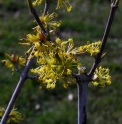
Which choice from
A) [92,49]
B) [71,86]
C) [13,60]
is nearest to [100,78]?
[92,49]

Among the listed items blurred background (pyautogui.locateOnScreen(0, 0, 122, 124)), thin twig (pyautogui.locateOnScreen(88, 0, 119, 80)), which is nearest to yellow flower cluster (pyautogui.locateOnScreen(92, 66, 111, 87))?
thin twig (pyautogui.locateOnScreen(88, 0, 119, 80))

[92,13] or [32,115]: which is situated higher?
[92,13]

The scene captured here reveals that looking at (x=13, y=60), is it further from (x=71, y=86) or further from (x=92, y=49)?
(x=71, y=86)

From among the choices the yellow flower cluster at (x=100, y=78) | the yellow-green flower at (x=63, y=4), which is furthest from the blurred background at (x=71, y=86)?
the yellow flower cluster at (x=100, y=78)

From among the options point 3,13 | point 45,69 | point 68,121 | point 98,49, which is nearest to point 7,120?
point 45,69

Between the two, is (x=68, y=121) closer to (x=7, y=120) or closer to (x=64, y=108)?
(x=64, y=108)

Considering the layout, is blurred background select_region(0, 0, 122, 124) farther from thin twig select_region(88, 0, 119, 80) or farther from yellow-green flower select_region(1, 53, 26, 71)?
thin twig select_region(88, 0, 119, 80)

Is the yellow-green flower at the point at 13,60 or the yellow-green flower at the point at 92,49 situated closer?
the yellow-green flower at the point at 92,49

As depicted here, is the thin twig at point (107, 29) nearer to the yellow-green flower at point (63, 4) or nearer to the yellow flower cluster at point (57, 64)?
the yellow flower cluster at point (57, 64)
